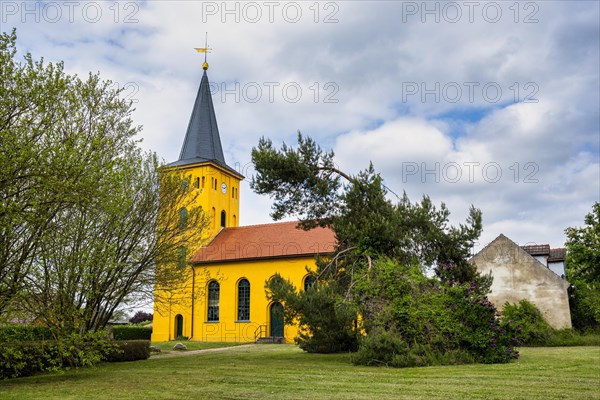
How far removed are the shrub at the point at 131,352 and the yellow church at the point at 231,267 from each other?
10418mm

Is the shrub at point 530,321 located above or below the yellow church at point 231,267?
below

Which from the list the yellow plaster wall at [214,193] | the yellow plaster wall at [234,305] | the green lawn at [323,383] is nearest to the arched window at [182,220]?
the green lawn at [323,383]

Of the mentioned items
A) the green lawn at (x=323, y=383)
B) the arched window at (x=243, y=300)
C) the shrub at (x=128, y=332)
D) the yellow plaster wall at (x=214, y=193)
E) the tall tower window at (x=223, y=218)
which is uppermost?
the yellow plaster wall at (x=214, y=193)

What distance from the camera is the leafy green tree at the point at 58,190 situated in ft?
37.6

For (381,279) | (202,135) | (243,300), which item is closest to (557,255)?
(243,300)

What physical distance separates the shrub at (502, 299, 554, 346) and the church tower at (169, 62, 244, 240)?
2208 cm

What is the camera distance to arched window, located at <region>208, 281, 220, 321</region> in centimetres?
3709

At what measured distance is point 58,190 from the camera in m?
11.6

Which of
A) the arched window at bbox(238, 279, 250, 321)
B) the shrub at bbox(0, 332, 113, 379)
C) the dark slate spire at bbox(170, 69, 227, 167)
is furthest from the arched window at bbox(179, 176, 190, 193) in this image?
the dark slate spire at bbox(170, 69, 227, 167)

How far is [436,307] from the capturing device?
54.3 ft

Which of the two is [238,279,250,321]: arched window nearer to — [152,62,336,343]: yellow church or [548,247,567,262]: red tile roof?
[152,62,336,343]: yellow church

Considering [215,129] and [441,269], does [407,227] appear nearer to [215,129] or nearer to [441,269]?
[441,269]

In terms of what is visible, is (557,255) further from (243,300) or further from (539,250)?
(243,300)

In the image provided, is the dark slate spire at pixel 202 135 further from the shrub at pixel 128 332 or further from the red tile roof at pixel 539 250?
the red tile roof at pixel 539 250
